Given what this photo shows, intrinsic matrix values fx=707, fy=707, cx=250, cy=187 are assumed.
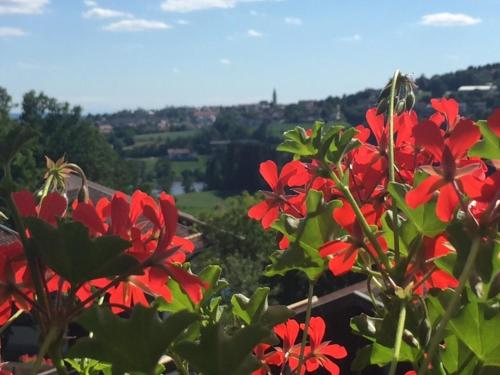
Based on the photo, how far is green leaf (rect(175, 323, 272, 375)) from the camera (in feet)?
1.14

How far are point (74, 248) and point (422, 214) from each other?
9.3 inches

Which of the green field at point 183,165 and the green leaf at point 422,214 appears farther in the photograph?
the green field at point 183,165

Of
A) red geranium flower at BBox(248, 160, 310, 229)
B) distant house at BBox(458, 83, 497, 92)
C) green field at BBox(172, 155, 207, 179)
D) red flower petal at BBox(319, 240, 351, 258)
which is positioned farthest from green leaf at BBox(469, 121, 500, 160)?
green field at BBox(172, 155, 207, 179)

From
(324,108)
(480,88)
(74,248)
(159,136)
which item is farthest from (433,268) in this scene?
(159,136)

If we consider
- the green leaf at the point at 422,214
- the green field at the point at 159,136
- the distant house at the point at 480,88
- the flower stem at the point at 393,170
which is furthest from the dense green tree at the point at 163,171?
the green leaf at the point at 422,214

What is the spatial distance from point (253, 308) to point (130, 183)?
3019 centimetres

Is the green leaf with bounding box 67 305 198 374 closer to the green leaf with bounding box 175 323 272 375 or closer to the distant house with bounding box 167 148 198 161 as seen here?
the green leaf with bounding box 175 323 272 375

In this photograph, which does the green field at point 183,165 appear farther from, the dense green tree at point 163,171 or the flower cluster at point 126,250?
the flower cluster at point 126,250

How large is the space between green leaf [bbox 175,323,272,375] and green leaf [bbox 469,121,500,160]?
184mm

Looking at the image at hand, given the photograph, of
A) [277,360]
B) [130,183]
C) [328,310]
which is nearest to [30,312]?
[277,360]

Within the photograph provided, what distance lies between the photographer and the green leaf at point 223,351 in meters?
0.35

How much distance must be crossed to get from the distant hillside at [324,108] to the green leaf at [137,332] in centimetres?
1909

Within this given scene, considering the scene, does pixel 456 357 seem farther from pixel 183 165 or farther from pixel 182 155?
pixel 182 155

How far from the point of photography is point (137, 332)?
13.6 inches
